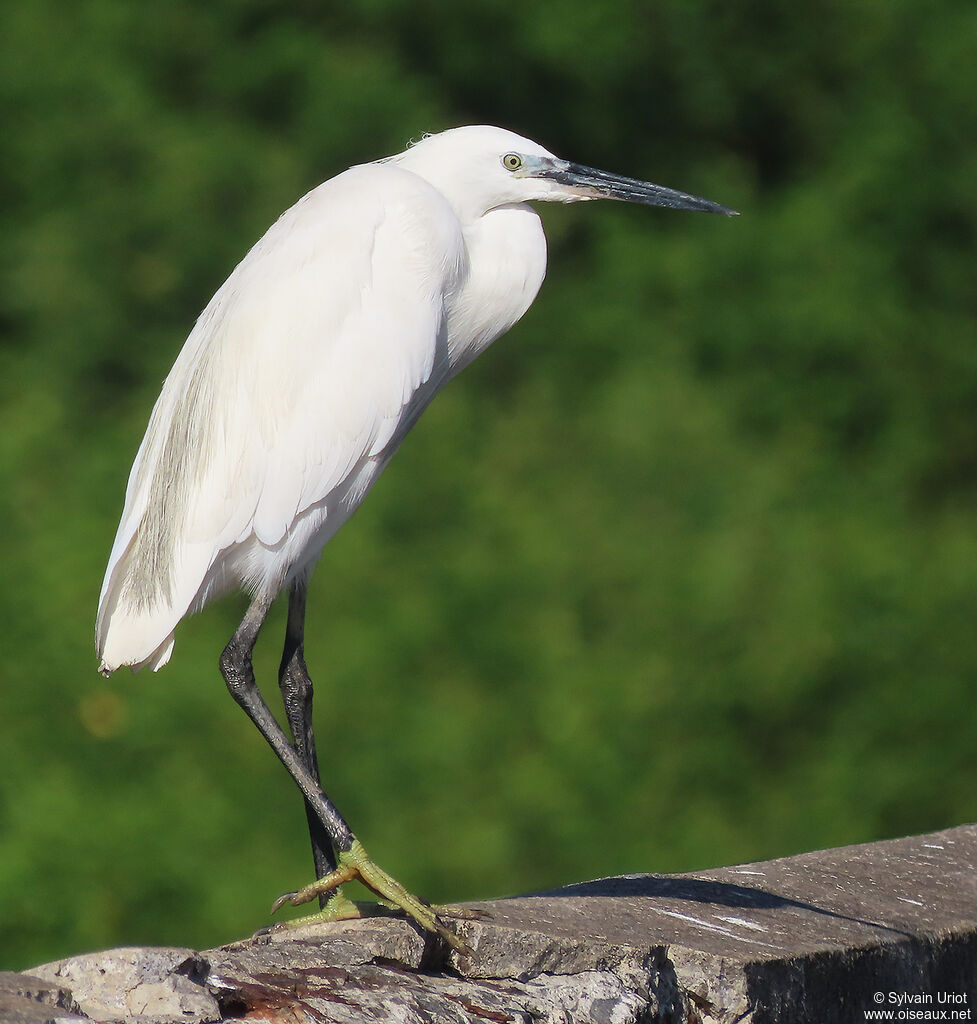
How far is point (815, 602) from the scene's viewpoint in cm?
631

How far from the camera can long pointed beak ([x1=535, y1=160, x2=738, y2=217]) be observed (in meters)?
2.63

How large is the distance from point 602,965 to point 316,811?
0.59 meters

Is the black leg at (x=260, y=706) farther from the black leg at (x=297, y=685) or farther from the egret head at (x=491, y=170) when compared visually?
the egret head at (x=491, y=170)

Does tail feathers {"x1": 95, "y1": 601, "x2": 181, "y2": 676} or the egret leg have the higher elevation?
tail feathers {"x1": 95, "y1": 601, "x2": 181, "y2": 676}

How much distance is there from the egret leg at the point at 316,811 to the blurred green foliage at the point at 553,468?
2.95m

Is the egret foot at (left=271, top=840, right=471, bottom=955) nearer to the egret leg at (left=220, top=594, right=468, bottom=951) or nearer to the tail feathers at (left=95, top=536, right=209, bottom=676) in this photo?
the egret leg at (left=220, top=594, right=468, bottom=951)

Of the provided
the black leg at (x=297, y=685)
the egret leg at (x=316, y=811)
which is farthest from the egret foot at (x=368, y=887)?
the black leg at (x=297, y=685)

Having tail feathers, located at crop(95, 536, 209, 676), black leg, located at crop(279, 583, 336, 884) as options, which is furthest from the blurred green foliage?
tail feathers, located at crop(95, 536, 209, 676)

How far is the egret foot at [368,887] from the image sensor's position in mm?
1876

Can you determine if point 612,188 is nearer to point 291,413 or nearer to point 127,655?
point 291,413

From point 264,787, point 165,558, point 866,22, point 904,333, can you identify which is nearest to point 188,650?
point 264,787

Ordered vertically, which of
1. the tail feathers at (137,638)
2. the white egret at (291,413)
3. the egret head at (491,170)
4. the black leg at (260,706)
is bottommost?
the black leg at (260,706)

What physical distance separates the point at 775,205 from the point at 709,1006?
6637mm

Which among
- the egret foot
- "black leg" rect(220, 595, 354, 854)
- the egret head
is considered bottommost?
the egret foot
